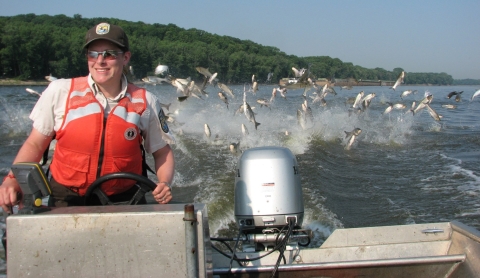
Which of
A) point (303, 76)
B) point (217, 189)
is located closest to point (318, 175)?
point (217, 189)

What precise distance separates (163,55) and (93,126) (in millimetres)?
46886

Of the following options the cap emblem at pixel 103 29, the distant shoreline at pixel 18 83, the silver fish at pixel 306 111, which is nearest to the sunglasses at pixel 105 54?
the cap emblem at pixel 103 29

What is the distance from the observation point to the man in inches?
113

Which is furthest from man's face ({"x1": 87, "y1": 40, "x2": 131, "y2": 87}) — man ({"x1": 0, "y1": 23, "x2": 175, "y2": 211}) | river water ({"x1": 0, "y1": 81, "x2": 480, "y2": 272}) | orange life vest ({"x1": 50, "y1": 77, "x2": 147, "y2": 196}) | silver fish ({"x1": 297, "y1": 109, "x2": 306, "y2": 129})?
silver fish ({"x1": 297, "y1": 109, "x2": 306, "y2": 129})

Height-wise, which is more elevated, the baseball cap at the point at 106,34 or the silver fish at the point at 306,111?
the baseball cap at the point at 106,34

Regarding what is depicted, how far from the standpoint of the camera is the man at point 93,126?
2859 mm

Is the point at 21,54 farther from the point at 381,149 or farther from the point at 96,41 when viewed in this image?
the point at 96,41

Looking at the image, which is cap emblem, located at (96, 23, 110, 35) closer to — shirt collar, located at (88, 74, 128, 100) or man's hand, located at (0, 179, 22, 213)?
shirt collar, located at (88, 74, 128, 100)

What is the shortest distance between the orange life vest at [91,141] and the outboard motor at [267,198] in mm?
1358

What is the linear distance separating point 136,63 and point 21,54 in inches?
1015

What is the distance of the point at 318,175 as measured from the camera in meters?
9.66

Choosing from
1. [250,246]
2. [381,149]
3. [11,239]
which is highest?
[11,239]

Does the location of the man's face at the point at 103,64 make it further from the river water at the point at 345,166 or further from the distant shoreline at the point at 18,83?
the distant shoreline at the point at 18,83

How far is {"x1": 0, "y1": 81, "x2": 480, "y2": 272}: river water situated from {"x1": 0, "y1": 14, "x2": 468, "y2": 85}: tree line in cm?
1717
